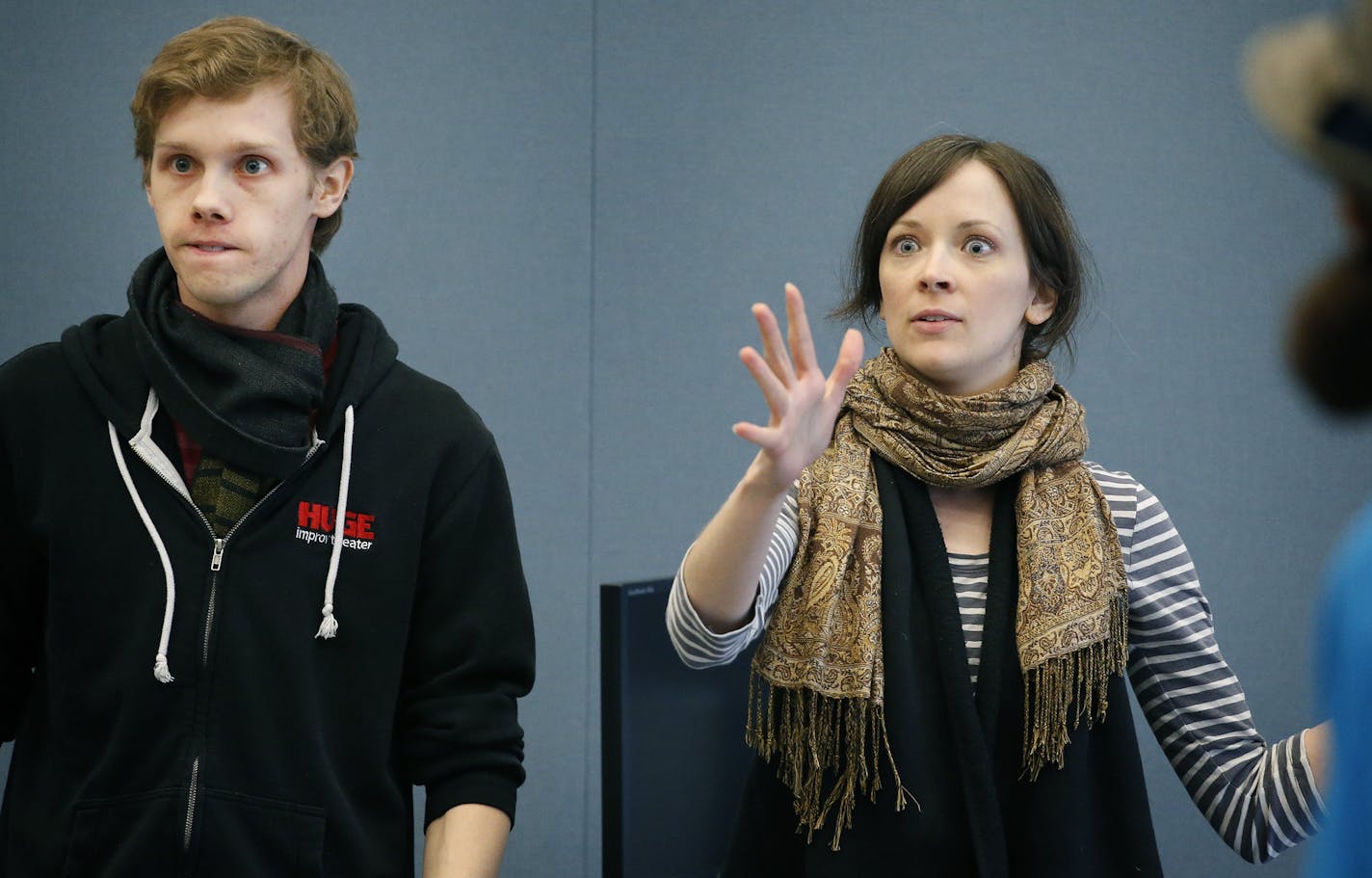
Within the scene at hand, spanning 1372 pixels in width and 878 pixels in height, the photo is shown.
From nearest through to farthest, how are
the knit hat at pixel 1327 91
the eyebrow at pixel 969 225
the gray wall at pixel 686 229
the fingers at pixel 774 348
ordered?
the knit hat at pixel 1327 91 < the fingers at pixel 774 348 < the eyebrow at pixel 969 225 < the gray wall at pixel 686 229

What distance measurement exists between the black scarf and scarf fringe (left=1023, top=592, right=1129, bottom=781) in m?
0.80

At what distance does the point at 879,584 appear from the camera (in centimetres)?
148

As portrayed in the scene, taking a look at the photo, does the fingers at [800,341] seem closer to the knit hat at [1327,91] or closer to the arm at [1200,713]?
the arm at [1200,713]

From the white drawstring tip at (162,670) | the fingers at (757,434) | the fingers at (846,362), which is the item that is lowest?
the white drawstring tip at (162,670)

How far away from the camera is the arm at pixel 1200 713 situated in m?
1.39

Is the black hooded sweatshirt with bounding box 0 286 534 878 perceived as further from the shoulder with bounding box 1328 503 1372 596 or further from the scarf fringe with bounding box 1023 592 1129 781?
the shoulder with bounding box 1328 503 1372 596

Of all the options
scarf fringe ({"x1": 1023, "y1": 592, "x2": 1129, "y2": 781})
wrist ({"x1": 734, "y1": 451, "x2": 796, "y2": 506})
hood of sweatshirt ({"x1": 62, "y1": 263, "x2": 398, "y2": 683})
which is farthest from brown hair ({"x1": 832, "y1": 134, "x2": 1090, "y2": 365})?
hood of sweatshirt ({"x1": 62, "y1": 263, "x2": 398, "y2": 683})

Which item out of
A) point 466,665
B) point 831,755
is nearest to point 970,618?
point 831,755

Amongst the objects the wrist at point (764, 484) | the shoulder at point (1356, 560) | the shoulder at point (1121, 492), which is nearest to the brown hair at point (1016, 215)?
the shoulder at point (1121, 492)

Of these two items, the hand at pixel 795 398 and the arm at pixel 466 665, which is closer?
the hand at pixel 795 398

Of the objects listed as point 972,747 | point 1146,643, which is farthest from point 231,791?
point 1146,643

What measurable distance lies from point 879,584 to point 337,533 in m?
0.57

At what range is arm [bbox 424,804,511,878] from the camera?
1400 millimetres

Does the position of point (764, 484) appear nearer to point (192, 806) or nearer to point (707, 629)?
point (707, 629)
